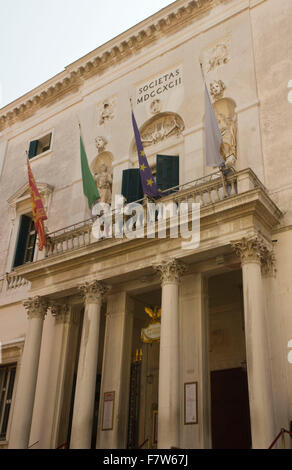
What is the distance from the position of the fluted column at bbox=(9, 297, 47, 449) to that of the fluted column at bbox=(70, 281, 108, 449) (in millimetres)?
1753

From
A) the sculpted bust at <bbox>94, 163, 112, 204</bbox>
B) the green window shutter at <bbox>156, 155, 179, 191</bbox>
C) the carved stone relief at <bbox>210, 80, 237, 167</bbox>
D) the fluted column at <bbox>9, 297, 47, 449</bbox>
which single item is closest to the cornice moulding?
the carved stone relief at <bbox>210, 80, 237, 167</bbox>

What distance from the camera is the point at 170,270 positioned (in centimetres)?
1191

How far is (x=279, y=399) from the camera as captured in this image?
10453mm

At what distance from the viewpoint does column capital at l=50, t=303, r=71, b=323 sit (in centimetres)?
1515

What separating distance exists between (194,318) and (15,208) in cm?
1059

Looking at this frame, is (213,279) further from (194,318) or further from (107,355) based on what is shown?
(107,355)

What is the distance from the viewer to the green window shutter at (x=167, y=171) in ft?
49.0

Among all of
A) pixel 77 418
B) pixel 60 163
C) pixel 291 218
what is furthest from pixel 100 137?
pixel 77 418

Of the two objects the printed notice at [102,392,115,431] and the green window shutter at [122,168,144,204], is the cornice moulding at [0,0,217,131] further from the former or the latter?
the printed notice at [102,392,115,431]

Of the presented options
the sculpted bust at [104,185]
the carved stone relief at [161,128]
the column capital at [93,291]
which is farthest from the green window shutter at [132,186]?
the column capital at [93,291]

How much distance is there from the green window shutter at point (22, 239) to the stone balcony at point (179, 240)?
3.96 m

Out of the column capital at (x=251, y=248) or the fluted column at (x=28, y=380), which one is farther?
the fluted column at (x=28, y=380)

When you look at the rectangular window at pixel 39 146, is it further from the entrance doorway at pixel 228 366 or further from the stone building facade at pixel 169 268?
the entrance doorway at pixel 228 366
